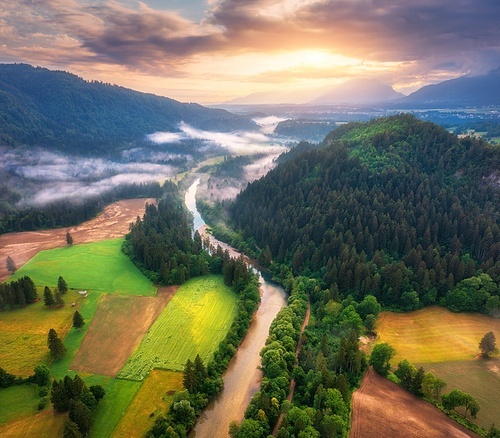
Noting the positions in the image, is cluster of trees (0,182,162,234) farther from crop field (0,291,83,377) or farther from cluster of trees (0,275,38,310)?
cluster of trees (0,275,38,310)

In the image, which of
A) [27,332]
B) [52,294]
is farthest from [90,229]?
[27,332]

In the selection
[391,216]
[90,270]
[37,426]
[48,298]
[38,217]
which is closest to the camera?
[37,426]

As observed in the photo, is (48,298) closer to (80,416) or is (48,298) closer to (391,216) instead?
(80,416)

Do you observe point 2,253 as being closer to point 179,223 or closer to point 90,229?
point 90,229

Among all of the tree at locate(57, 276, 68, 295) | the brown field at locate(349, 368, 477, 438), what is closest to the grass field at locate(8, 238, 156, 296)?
the tree at locate(57, 276, 68, 295)

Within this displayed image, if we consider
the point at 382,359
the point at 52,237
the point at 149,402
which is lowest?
the point at 149,402

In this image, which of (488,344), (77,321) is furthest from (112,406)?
(488,344)
